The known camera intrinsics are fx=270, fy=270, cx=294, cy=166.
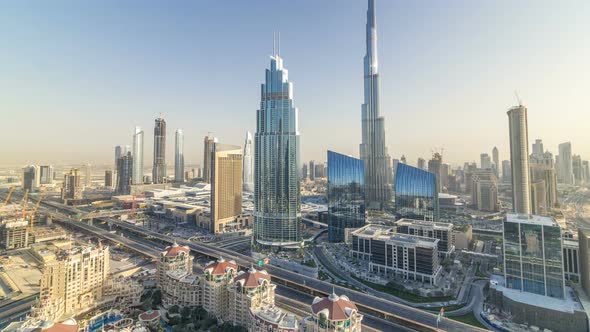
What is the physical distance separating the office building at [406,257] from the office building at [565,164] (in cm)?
6611

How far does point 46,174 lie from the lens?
13338 cm

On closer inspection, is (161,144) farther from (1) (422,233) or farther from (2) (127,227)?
(1) (422,233)

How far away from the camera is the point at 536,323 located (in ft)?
94.6

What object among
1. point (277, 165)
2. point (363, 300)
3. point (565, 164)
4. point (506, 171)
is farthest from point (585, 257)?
point (506, 171)

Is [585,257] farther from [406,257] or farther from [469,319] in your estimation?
[406,257]

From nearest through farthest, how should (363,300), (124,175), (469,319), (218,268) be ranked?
(218,268)
(469,319)
(363,300)
(124,175)

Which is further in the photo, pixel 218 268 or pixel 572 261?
pixel 572 261

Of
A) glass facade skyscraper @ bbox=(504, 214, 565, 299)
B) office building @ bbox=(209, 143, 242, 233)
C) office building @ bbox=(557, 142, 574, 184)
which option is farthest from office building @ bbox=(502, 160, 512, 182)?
office building @ bbox=(209, 143, 242, 233)

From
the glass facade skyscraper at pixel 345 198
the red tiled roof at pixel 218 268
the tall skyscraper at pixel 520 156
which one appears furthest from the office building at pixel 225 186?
the tall skyscraper at pixel 520 156

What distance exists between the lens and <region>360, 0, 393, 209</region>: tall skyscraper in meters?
108

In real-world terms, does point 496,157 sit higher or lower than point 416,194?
higher

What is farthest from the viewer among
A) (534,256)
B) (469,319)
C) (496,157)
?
(496,157)

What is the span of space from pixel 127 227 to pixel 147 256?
27.5m

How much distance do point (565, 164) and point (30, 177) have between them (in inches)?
7667
